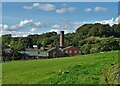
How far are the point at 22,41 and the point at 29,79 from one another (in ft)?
24.4

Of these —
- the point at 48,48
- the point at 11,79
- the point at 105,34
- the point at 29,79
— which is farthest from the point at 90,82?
the point at 48,48

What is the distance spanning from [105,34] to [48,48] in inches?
129

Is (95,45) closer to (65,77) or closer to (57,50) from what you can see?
(57,50)

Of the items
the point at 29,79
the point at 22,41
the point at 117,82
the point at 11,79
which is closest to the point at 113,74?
the point at 117,82

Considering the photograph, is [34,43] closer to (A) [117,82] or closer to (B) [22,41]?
(B) [22,41]

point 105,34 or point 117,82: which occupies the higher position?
point 105,34

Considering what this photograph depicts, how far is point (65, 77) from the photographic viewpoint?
7.95 metres

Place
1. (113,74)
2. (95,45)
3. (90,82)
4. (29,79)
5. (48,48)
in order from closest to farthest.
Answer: (113,74), (90,82), (29,79), (48,48), (95,45)

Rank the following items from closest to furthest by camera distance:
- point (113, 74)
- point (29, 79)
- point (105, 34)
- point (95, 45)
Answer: point (113, 74), point (29, 79), point (105, 34), point (95, 45)

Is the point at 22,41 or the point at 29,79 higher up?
the point at 22,41

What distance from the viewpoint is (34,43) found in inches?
606

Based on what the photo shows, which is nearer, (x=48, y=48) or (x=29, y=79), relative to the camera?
(x=29, y=79)

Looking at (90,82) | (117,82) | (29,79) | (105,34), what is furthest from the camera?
(105,34)

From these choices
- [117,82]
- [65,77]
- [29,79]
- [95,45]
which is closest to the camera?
[117,82]
